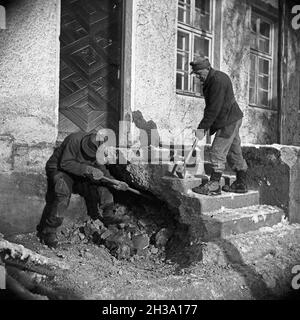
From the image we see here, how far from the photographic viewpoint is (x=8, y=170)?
4621 mm

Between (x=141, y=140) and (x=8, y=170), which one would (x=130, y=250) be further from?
(x=141, y=140)

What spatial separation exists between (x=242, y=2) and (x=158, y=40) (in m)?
2.70

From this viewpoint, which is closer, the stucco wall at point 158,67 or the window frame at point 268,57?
the stucco wall at point 158,67

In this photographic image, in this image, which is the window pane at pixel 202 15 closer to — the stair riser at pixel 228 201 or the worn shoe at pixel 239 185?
the worn shoe at pixel 239 185

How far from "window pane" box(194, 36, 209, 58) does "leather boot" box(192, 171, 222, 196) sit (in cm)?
345

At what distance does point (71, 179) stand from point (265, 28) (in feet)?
21.3

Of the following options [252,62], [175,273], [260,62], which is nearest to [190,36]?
[252,62]

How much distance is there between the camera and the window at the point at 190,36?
7.05 metres

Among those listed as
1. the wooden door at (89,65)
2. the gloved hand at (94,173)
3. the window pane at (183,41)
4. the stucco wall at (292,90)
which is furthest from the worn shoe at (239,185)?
the stucco wall at (292,90)

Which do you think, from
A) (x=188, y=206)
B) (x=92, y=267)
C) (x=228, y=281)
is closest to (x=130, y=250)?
(x=92, y=267)

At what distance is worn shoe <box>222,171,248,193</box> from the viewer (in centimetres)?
501

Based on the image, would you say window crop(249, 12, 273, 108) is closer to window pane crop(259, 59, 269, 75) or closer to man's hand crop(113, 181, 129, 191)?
window pane crop(259, 59, 269, 75)

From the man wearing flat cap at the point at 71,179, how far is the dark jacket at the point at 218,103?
4.42 ft
